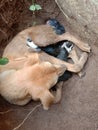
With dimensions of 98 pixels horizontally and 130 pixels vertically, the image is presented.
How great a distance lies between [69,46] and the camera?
3262 mm

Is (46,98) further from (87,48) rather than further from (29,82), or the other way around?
(87,48)

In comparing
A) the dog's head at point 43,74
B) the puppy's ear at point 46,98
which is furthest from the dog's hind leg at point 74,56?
the puppy's ear at point 46,98

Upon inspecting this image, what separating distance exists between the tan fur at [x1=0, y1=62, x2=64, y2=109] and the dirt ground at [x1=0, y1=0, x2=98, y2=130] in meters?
0.09

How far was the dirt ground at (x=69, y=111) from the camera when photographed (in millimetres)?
2975

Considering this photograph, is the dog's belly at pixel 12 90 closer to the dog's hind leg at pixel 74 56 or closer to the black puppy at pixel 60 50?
the black puppy at pixel 60 50

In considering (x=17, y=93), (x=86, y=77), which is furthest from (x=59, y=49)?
(x=17, y=93)

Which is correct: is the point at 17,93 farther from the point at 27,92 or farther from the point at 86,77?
the point at 86,77

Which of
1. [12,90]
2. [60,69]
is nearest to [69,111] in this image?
[60,69]

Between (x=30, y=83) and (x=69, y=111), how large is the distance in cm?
35

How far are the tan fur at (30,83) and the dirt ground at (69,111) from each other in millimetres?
92

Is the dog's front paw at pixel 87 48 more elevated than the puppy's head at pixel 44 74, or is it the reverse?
the puppy's head at pixel 44 74

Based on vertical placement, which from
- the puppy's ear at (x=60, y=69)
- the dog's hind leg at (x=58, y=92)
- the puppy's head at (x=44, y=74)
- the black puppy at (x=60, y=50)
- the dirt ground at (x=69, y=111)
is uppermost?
the puppy's head at (x=44, y=74)

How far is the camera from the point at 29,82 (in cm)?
291

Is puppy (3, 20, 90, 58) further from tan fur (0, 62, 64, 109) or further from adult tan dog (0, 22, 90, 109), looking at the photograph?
tan fur (0, 62, 64, 109)
